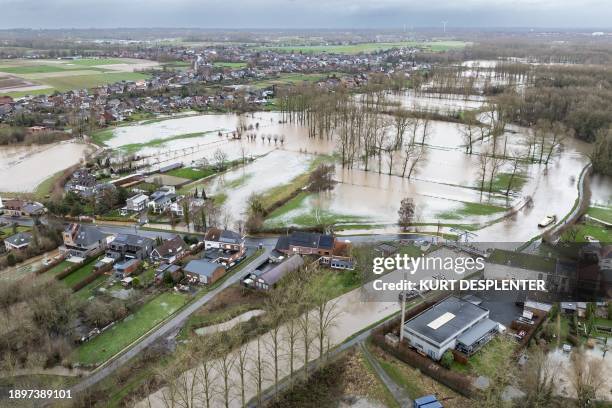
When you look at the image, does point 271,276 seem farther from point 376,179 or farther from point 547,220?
point 547,220

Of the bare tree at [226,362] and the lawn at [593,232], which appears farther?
the lawn at [593,232]

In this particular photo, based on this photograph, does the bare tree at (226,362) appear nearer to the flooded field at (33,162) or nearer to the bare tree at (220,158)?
the bare tree at (220,158)

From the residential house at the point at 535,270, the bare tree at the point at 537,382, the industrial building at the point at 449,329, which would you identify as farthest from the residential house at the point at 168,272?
the bare tree at the point at 537,382

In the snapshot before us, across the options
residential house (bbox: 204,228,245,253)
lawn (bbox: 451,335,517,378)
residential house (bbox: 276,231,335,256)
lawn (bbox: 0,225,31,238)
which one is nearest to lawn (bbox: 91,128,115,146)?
lawn (bbox: 0,225,31,238)

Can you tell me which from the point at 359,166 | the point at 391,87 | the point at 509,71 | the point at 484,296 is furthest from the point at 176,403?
the point at 509,71

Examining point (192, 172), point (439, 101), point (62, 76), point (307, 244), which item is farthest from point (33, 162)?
point (62, 76)

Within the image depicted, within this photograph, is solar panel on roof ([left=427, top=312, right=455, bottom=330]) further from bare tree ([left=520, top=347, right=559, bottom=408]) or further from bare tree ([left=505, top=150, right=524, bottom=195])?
bare tree ([left=505, top=150, right=524, bottom=195])
